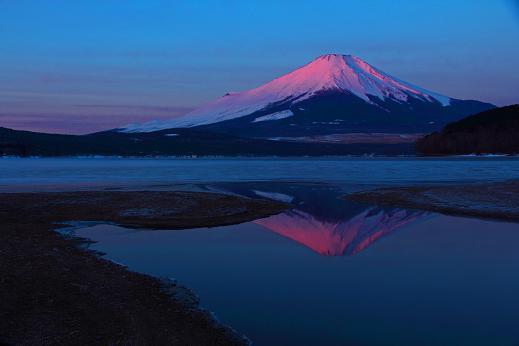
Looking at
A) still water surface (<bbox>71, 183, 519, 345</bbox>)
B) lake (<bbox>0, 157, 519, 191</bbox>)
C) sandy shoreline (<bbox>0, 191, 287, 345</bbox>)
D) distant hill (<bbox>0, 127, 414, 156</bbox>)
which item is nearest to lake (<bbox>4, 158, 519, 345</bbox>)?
still water surface (<bbox>71, 183, 519, 345</bbox>)

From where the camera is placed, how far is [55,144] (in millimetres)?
155750

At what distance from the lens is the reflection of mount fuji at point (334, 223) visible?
645 inches

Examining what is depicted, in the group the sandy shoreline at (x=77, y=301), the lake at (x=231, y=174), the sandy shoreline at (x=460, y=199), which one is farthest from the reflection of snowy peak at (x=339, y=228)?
the lake at (x=231, y=174)

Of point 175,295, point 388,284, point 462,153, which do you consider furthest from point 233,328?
point 462,153

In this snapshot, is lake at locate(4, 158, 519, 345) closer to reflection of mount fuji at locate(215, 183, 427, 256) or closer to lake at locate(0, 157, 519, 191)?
reflection of mount fuji at locate(215, 183, 427, 256)

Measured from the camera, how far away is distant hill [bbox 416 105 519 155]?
130000 millimetres

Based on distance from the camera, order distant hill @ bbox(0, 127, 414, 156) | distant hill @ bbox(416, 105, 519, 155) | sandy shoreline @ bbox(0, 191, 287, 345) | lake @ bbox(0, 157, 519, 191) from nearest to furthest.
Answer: sandy shoreline @ bbox(0, 191, 287, 345) → lake @ bbox(0, 157, 519, 191) → distant hill @ bbox(416, 105, 519, 155) → distant hill @ bbox(0, 127, 414, 156)

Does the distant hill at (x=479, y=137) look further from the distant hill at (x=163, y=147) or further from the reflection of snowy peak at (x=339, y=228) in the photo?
the reflection of snowy peak at (x=339, y=228)

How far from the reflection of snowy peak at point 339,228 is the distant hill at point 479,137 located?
11483 centimetres

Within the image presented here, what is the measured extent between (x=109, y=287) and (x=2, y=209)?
14.6m

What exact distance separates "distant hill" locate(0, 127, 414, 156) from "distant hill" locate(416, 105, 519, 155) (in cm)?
1635

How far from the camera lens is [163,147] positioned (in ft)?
564

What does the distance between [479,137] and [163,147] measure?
87.9 meters

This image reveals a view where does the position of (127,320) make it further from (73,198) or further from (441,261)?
(73,198)
